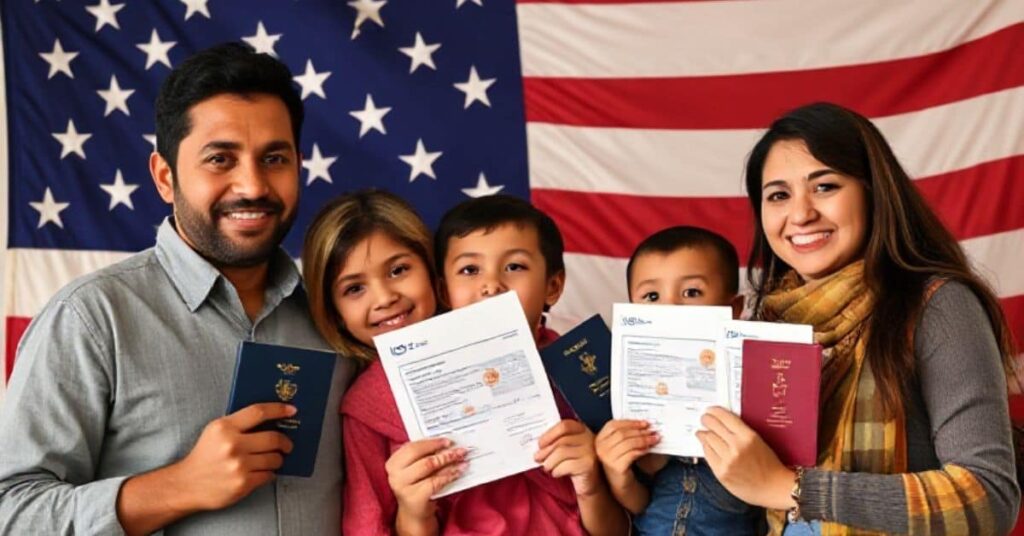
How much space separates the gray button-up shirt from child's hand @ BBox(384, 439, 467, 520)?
0.66 feet

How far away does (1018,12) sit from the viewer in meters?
3.42

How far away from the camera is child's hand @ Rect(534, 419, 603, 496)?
7.52ft

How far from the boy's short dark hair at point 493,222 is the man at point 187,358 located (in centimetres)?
36

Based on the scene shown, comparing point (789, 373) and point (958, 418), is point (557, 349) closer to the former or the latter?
point (789, 373)

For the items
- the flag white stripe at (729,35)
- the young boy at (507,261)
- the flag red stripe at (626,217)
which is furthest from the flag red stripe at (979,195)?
the young boy at (507,261)

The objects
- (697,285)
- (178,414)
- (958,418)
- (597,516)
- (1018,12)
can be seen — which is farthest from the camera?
(1018,12)

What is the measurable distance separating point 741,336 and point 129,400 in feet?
4.02

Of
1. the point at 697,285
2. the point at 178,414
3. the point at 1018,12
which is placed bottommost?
the point at 178,414

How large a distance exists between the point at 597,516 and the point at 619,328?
17.0 inches

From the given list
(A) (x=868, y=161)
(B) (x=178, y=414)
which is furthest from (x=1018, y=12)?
(B) (x=178, y=414)

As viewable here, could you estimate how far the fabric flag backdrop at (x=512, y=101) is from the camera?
3549 millimetres

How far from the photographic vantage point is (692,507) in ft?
7.80

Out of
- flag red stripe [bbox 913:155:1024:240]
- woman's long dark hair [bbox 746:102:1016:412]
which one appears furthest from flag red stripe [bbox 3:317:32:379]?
flag red stripe [bbox 913:155:1024:240]

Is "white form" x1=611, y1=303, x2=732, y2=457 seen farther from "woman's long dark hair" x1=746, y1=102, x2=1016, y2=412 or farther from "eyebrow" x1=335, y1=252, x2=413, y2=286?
"eyebrow" x1=335, y1=252, x2=413, y2=286
